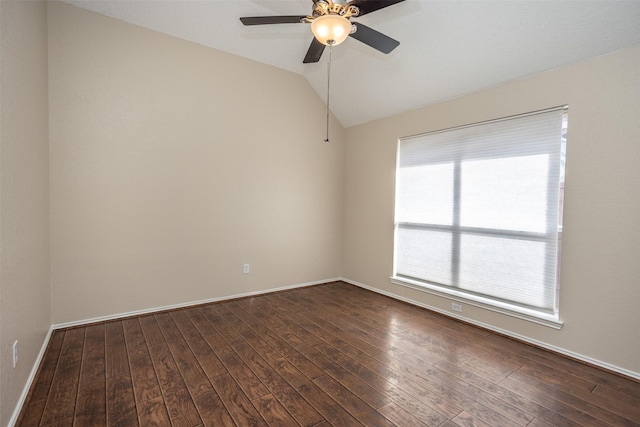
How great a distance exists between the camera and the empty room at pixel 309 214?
1.84 metres

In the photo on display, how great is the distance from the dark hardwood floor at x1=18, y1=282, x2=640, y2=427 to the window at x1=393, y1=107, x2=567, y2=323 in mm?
513

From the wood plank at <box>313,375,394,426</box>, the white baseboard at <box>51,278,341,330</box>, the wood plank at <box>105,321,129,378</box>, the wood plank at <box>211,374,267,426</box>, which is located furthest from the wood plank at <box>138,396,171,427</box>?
the white baseboard at <box>51,278,341,330</box>

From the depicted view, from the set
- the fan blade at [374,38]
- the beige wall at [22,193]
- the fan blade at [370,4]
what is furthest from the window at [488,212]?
the beige wall at [22,193]

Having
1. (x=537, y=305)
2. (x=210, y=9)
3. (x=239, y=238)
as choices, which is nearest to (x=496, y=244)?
(x=537, y=305)

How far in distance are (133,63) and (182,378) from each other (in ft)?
10.2

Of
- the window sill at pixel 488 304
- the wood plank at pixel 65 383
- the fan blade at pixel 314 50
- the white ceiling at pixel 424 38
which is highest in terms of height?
the white ceiling at pixel 424 38

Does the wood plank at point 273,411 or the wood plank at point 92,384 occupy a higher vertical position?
the wood plank at point 92,384

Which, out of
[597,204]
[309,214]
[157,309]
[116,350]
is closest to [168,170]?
[157,309]

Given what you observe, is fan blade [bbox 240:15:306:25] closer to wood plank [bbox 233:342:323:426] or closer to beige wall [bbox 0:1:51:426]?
beige wall [bbox 0:1:51:426]

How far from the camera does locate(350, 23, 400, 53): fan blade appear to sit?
201 cm

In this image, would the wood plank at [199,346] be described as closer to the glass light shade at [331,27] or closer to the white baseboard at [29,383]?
the white baseboard at [29,383]

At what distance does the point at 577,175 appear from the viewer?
2398 millimetres

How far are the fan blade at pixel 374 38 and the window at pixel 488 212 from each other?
150 cm

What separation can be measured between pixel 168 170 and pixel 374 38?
254cm
